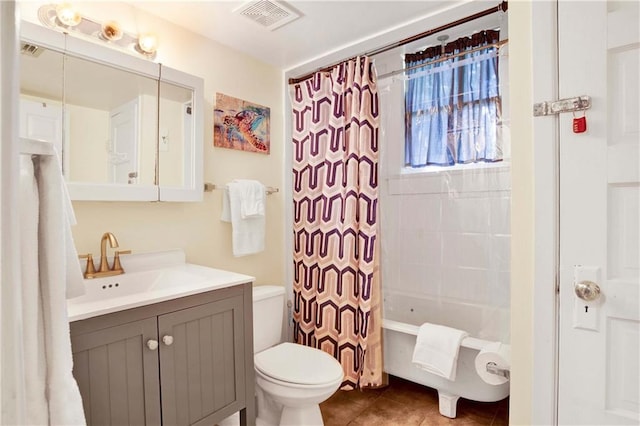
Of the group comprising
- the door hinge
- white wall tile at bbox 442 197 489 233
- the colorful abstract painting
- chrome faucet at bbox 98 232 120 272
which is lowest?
chrome faucet at bbox 98 232 120 272

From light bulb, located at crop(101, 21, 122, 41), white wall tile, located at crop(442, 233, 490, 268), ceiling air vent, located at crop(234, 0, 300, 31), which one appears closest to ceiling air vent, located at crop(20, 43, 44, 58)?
light bulb, located at crop(101, 21, 122, 41)

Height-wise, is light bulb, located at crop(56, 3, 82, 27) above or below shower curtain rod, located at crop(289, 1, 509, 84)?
below

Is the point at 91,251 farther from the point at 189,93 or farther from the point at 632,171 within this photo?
the point at 632,171

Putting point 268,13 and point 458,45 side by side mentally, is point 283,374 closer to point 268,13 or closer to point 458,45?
point 268,13

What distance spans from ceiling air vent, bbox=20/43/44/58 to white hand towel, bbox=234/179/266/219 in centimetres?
114

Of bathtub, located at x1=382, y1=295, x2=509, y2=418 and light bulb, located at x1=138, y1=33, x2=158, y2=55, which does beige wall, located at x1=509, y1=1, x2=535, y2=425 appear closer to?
bathtub, located at x1=382, y1=295, x2=509, y2=418

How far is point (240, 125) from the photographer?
2.34 metres

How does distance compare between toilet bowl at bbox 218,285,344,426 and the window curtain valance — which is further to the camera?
the window curtain valance

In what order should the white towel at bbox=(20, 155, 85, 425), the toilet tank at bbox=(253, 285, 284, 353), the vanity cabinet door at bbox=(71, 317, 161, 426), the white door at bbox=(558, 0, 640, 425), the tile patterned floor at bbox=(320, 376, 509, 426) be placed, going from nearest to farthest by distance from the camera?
the white towel at bbox=(20, 155, 85, 425) < the white door at bbox=(558, 0, 640, 425) < the vanity cabinet door at bbox=(71, 317, 161, 426) < the tile patterned floor at bbox=(320, 376, 509, 426) < the toilet tank at bbox=(253, 285, 284, 353)

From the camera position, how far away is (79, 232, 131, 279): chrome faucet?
63.8 inches

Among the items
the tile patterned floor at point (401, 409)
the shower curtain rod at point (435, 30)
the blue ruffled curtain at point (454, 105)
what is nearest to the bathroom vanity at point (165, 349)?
the tile patterned floor at point (401, 409)

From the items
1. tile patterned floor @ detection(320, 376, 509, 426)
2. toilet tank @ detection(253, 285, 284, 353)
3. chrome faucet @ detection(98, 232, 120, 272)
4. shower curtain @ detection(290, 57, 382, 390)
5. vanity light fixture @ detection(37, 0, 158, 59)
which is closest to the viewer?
vanity light fixture @ detection(37, 0, 158, 59)

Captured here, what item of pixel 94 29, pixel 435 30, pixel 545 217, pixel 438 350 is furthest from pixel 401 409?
pixel 94 29

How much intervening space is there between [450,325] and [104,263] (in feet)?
6.82
